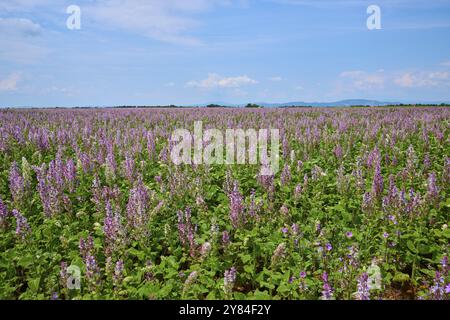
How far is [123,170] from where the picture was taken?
7219 millimetres

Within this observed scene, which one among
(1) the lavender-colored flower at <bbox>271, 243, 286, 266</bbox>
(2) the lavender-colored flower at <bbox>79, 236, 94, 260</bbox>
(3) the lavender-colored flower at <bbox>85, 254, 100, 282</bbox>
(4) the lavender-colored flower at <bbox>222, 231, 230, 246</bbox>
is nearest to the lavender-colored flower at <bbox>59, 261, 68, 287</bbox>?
(3) the lavender-colored flower at <bbox>85, 254, 100, 282</bbox>

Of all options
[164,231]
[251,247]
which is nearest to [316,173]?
[251,247]

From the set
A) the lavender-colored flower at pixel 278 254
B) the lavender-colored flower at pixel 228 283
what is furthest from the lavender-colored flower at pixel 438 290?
the lavender-colored flower at pixel 228 283

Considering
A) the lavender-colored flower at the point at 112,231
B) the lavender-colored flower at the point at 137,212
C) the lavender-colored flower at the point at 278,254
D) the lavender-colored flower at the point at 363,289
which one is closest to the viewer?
the lavender-colored flower at the point at 363,289

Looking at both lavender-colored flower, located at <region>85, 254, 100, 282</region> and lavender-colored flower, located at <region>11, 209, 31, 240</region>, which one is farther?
lavender-colored flower, located at <region>11, 209, 31, 240</region>

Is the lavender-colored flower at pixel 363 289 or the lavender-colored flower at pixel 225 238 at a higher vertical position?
the lavender-colored flower at pixel 225 238

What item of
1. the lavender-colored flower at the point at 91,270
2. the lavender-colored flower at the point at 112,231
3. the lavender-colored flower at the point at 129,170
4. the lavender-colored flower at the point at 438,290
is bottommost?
the lavender-colored flower at the point at 438,290

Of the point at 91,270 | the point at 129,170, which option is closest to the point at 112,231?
the point at 91,270

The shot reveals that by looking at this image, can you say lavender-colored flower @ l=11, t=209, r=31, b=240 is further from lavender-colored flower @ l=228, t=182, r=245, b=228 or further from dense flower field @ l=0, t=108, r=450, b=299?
lavender-colored flower @ l=228, t=182, r=245, b=228

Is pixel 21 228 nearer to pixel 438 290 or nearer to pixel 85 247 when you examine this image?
pixel 85 247

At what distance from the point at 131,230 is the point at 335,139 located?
7469 millimetres

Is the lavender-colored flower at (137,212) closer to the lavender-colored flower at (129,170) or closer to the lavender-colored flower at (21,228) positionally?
the lavender-colored flower at (21,228)
